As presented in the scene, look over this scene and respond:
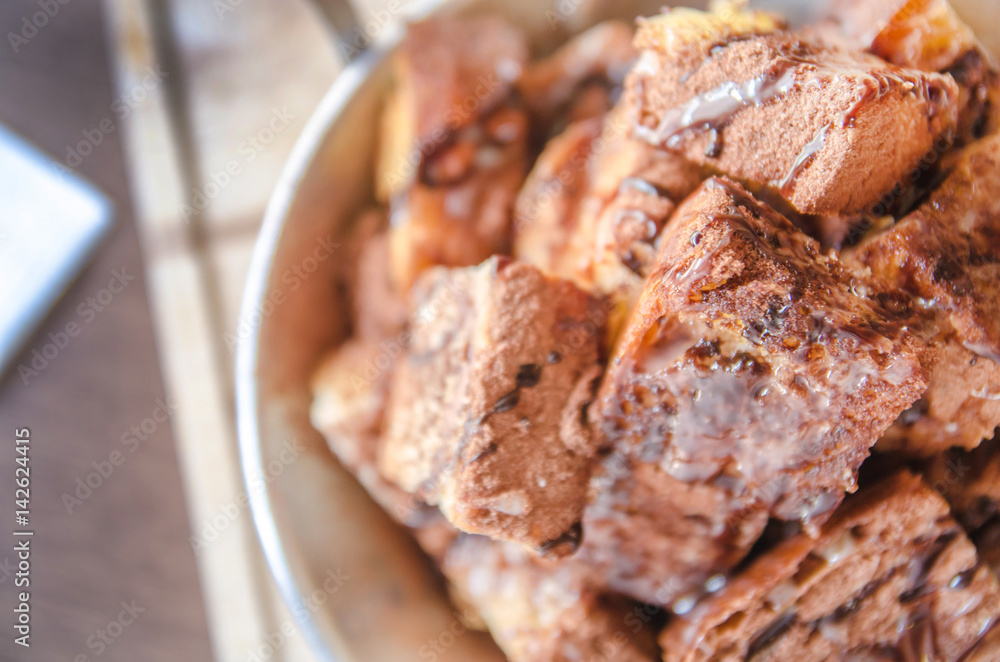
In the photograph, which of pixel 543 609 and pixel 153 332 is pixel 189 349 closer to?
pixel 153 332

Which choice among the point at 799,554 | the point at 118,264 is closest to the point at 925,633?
the point at 799,554

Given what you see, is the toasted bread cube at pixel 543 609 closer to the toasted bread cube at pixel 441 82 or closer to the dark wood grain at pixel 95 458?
the toasted bread cube at pixel 441 82

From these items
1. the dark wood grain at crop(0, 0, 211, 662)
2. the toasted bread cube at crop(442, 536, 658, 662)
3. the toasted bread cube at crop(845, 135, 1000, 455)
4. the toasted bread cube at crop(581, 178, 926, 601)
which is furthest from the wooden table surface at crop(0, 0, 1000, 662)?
the toasted bread cube at crop(845, 135, 1000, 455)

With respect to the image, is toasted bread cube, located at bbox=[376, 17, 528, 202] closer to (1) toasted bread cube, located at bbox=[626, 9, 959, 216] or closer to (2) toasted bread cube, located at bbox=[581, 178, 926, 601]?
(1) toasted bread cube, located at bbox=[626, 9, 959, 216]

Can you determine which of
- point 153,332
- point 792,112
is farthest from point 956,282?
point 153,332

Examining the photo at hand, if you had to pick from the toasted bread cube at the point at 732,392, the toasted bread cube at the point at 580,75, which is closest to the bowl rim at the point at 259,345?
the toasted bread cube at the point at 580,75

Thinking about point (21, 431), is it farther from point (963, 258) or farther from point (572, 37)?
point (963, 258)
